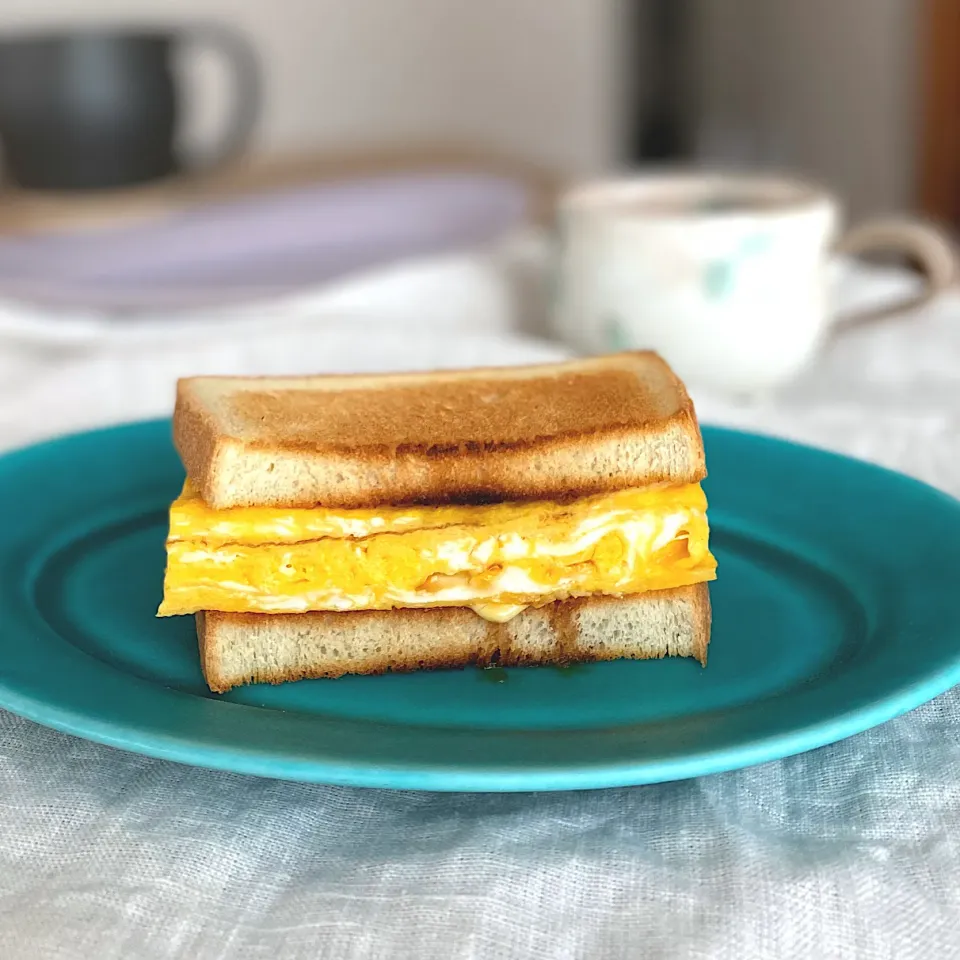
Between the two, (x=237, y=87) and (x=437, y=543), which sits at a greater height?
(x=237, y=87)

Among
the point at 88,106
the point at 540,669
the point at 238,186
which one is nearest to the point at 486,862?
the point at 540,669

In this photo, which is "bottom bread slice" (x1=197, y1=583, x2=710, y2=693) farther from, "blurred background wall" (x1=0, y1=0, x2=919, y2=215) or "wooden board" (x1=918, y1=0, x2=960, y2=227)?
"wooden board" (x1=918, y1=0, x2=960, y2=227)

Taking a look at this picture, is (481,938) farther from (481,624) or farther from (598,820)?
(481,624)

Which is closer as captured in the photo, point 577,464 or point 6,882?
→ point 6,882

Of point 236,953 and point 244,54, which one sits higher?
point 244,54

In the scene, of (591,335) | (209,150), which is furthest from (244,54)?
(591,335)

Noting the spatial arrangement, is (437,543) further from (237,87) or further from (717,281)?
(237,87)
